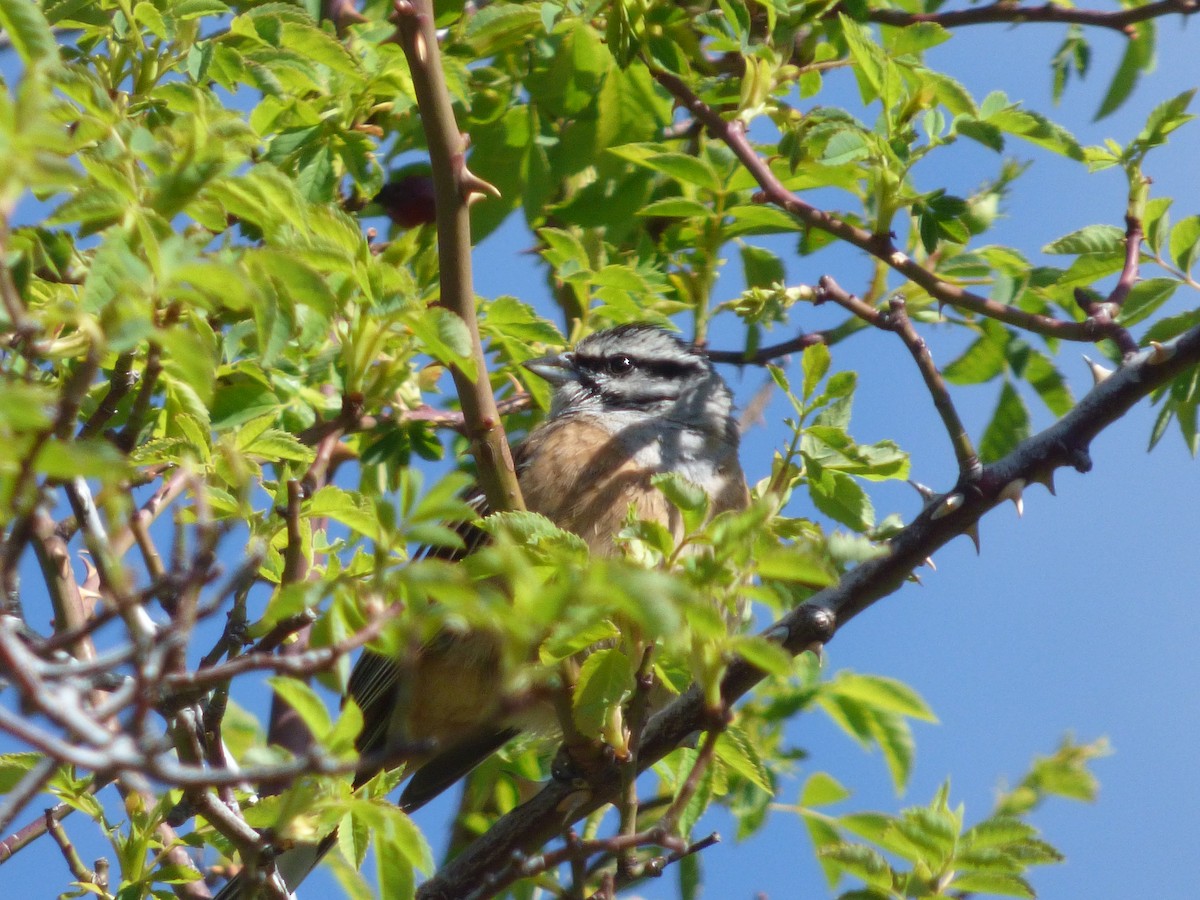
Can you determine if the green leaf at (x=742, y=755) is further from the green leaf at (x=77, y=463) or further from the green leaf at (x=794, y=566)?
the green leaf at (x=77, y=463)

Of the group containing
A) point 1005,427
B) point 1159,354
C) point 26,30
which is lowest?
point 1159,354

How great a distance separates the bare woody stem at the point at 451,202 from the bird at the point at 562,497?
1.07 metres

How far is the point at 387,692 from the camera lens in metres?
4.38

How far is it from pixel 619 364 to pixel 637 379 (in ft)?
0.32

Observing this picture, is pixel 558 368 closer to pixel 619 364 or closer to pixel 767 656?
pixel 619 364

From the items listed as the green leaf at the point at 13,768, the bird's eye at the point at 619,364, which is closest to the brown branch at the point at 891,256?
the bird's eye at the point at 619,364

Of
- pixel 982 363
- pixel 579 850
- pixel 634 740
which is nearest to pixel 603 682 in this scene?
pixel 634 740

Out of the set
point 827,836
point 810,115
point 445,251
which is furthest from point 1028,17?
point 827,836

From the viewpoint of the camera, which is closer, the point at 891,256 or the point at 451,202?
the point at 451,202

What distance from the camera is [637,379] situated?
5320 mm

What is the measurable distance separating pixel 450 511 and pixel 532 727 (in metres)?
2.55

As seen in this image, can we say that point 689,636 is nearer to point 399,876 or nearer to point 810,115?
point 399,876

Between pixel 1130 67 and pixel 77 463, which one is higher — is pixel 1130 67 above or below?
above

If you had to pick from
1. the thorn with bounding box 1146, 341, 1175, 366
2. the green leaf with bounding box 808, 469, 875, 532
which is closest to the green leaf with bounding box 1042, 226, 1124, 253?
the thorn with bounding box 1146, 341, 1175, 366
